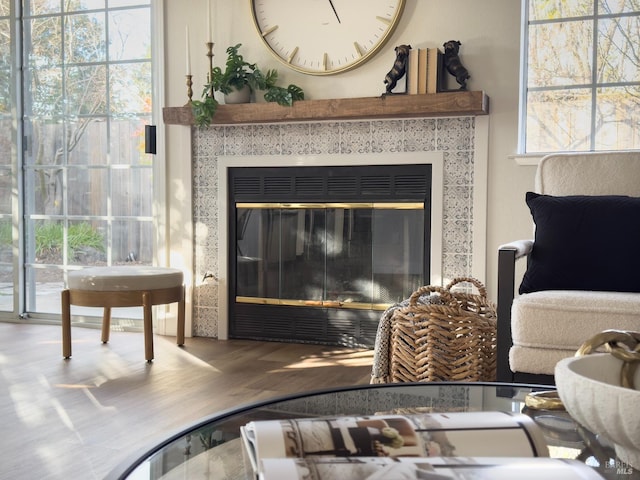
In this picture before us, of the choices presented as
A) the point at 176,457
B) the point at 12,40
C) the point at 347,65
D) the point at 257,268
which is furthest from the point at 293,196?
the point at 176,457

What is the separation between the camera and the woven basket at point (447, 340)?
2584 millimetres

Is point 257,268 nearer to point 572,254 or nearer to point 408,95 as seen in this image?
point 408,95

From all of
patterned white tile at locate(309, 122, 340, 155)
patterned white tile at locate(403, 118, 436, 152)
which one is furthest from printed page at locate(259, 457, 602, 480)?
patterned white tile at locate(309, 122, 340, 155)

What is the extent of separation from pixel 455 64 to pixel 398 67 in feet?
0.90

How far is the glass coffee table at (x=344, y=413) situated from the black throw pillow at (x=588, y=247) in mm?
1305

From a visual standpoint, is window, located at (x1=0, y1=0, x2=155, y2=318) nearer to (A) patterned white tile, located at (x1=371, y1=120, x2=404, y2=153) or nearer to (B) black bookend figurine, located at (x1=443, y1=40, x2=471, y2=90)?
(A) patterned white tile, located at (x1=371, y1=120, x2=404, y2=153)

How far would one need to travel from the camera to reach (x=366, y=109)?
3520mm

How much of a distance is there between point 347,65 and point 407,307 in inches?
61.9

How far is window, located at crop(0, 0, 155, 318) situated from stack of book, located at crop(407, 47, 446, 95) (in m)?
1.65

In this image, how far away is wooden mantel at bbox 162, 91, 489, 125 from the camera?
3371mm

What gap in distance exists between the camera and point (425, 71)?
349 centimetres

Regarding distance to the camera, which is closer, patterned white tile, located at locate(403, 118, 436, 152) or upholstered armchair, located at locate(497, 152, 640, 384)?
upholstered armchair, located at locate(497, 152, 640, 384)

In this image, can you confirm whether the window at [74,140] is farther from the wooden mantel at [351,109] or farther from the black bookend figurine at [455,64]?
the black bookend figurine at [455,64]

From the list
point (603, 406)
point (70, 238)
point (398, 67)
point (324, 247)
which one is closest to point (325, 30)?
point (398, 67)
